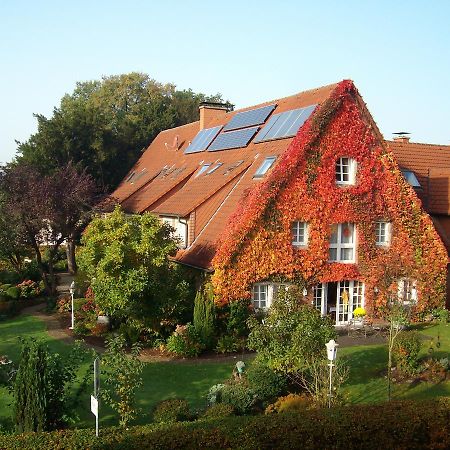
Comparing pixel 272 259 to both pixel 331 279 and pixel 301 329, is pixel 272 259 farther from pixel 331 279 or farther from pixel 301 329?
pixel 301 329

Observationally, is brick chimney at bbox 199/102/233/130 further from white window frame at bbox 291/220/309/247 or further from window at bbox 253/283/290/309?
window at bbox 253/283/290/309

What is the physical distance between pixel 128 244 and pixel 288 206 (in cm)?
638

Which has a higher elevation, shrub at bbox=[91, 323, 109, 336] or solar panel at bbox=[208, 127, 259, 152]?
solar panel at bbox=[208, 127, 259, 152]

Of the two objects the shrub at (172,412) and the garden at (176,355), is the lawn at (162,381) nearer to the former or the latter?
the garden at (176,355)

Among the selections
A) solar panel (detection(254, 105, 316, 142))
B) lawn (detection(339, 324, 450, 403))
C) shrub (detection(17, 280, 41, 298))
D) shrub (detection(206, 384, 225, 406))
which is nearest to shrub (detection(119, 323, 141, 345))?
shrub (detection(206, 384, 225, 406))

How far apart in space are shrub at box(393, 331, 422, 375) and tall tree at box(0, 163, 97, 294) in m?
17.1

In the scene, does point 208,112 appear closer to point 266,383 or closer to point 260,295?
point 260,295

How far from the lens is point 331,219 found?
2244 centimetres

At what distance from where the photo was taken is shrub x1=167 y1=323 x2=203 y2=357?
1873cm

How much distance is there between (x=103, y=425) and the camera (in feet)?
42.9

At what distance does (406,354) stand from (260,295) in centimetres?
653

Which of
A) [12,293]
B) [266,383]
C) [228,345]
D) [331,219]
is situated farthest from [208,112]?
[266,383]

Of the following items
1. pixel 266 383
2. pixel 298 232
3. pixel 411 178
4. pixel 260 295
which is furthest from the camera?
pixel 411 178

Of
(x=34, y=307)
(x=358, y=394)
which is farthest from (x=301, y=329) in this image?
(x=34, y=307)
